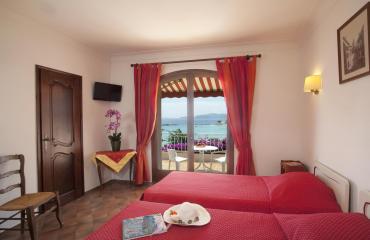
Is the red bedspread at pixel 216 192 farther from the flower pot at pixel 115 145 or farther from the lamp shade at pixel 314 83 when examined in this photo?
the flower pot at pixel 115 145

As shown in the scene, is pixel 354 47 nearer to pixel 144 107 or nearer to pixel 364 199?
pixel 364 199

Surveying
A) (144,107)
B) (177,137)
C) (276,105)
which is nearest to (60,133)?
(144,107)

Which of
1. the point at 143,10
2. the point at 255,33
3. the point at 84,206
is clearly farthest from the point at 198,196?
the point at 255,33

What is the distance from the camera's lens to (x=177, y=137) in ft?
15.0

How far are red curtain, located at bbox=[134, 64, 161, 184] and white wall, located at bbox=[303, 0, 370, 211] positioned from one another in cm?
272

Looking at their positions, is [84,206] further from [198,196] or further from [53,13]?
[53,13]

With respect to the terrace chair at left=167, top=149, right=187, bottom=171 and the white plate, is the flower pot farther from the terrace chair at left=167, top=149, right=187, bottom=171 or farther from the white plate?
the white plate

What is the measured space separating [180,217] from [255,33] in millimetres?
3079

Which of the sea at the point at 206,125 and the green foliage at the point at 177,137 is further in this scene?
the green foliage at the point at 177,137

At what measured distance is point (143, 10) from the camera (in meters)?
2.74

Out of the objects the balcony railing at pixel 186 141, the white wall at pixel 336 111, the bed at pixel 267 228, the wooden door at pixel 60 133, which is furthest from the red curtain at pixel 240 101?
the wooden door at pixel 60 133

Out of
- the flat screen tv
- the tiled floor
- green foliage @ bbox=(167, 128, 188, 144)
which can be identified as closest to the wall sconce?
green foliage @ bbox=(167, 128, 188, 144)

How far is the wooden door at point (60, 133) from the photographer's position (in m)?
3.11

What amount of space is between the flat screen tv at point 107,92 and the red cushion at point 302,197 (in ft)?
11.2
